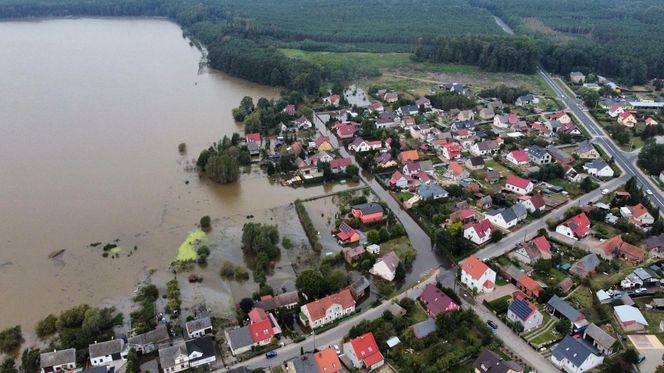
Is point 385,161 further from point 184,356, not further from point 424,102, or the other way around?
point 184,356

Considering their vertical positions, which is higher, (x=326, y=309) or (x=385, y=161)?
(x=326, y=309)

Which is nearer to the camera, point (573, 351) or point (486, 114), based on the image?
point (573, 351)

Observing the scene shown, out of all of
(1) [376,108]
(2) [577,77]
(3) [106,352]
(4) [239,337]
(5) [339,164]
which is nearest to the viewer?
(3) [106,352]

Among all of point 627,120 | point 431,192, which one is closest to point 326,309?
point 431,192

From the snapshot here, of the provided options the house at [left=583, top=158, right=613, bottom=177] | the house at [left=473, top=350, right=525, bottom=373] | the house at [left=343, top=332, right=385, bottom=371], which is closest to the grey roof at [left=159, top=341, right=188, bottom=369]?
the house at [left=343, top=332, right=385, bottom=371]

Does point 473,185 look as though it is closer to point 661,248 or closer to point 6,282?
point 661,248

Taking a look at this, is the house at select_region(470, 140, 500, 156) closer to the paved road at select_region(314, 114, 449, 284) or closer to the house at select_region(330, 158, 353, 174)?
the paved road at select_region(314, 114, 449, 284)
